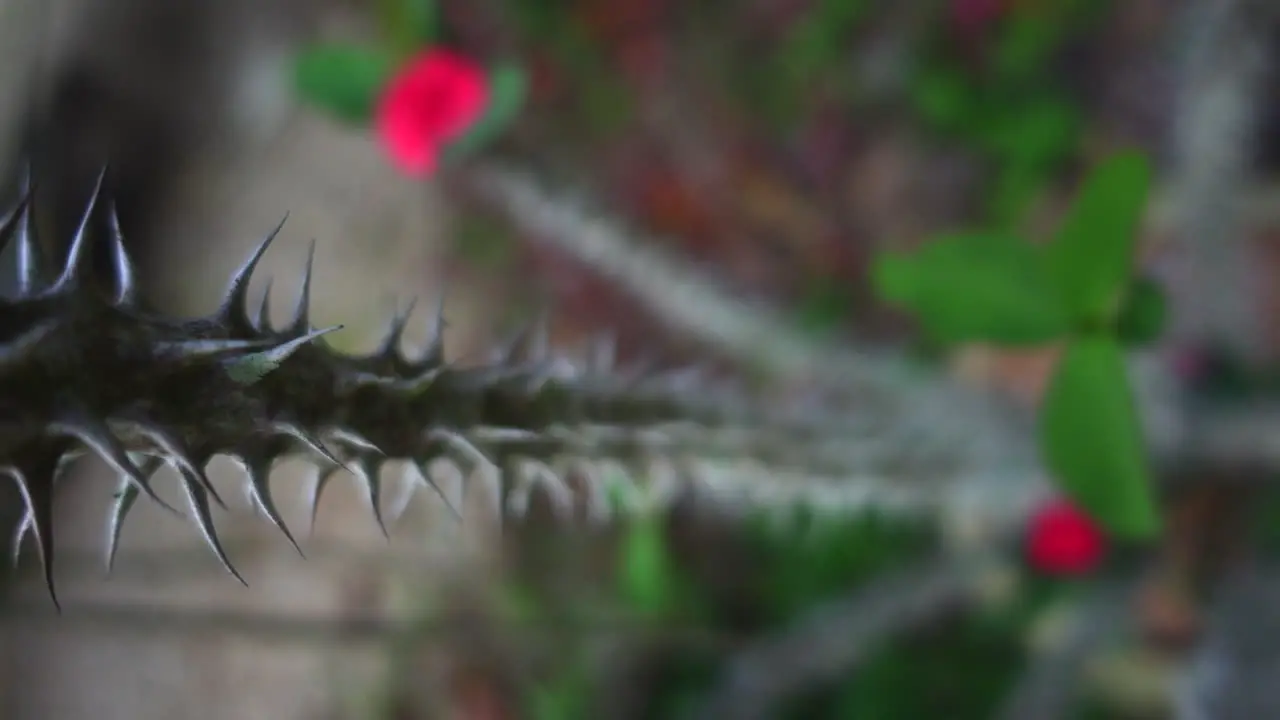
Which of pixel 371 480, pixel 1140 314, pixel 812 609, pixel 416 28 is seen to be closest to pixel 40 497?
pixel 371 480

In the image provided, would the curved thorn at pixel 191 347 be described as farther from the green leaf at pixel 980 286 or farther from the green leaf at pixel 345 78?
the green leaf at pixel 345 78

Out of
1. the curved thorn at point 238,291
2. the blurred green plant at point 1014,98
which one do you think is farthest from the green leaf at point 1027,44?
the curved thorn at point 238,291

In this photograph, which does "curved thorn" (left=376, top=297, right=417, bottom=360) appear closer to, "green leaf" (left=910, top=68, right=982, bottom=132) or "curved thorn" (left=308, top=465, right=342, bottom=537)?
"curved thorn" (left=308, top=465, right=342, bottom=537)

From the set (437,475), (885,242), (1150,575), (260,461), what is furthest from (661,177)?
(260,461)

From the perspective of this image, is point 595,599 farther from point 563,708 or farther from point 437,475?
point 437,475

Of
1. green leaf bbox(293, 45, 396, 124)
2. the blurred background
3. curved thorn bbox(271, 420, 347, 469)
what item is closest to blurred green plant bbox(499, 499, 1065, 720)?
the blurred background

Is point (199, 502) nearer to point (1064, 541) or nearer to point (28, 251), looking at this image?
point (28, 251)
